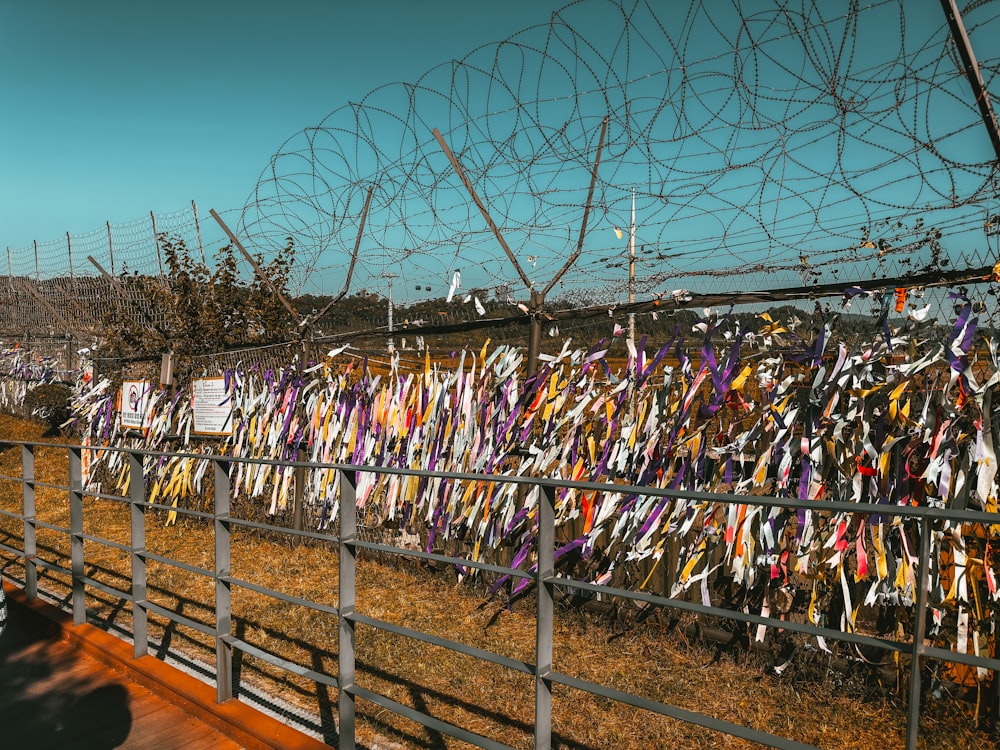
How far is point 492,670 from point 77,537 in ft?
8.24

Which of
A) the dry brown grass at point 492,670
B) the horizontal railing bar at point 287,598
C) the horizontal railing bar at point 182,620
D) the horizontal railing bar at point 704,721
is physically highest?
the horizontal railing bar at point 704,721

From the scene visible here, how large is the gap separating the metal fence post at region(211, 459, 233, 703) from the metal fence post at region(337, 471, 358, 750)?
0.76 meters

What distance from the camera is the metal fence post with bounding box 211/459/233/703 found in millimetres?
3566

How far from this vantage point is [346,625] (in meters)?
3.06

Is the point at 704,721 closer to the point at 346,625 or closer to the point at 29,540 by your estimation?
the point at 346,625

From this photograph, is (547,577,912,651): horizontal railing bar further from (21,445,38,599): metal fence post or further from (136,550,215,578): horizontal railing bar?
(21,445,38,599): metal fence post

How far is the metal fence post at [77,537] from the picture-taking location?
15.1 feet

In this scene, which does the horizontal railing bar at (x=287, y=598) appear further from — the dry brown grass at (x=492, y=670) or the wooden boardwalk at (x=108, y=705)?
the dry brown grass at (x=492, y=670)

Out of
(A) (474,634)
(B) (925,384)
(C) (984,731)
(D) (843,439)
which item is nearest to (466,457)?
(A) (474,634)

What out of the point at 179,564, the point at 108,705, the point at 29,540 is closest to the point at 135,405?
the point at 29,540

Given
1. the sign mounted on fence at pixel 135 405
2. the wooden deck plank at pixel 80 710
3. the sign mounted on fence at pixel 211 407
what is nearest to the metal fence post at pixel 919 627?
the wooden deck plank at pixel 80 710

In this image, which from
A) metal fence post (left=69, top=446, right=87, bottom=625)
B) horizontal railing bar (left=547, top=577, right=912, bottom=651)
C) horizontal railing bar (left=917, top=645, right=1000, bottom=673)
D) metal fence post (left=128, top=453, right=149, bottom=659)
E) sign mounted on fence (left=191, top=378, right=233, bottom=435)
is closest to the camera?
horizontal railing bar (left=917, top=645, right=1000, bottom=673)

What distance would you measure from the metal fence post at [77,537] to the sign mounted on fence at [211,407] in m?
2.90

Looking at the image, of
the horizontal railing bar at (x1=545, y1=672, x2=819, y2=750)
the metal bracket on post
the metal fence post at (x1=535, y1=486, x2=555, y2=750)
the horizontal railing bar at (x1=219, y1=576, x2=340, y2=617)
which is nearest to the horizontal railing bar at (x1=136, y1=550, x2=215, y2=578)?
the horizontal railing bar at (x1=219, y1=576, x2=340, y2=617)
